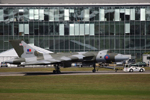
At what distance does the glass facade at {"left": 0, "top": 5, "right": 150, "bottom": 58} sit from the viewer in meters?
85.9

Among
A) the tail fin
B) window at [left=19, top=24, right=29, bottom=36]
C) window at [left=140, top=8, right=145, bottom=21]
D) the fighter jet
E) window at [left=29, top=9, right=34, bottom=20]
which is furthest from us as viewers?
window at [left=19, top=24, right=29, bottom=36]

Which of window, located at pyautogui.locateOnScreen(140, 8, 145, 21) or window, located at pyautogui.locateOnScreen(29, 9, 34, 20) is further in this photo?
window, located at pyautogui.locateOnScreen(29, 9, 34, 20)

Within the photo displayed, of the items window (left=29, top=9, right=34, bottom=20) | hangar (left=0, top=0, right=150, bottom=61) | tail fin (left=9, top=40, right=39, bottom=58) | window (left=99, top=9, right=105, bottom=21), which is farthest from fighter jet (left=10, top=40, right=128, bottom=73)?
window (left=29, top=9, right=34, bottom=20)

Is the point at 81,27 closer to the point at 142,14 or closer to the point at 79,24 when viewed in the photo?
the point at 79,24

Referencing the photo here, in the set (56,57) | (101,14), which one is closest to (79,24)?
(101,14)

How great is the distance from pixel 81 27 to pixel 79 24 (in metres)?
1.13

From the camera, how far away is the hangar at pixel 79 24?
85875 millimetres

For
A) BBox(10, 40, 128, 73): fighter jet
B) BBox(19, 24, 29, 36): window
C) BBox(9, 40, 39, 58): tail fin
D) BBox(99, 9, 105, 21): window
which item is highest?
BBox(99, 9, 105, 21): window

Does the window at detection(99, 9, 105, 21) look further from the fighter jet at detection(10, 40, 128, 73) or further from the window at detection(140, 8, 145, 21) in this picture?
the fighter jet at detection(10, 40, 128, 73)

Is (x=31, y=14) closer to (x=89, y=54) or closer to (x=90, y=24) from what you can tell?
(x=90, y=24)

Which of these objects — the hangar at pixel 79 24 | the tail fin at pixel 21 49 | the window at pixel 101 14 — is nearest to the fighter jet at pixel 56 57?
the tail fin at pixel 21 49

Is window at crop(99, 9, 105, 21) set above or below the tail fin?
above

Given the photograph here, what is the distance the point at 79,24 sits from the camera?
8669 centimetres

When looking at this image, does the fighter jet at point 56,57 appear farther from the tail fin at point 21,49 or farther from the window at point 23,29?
the window at point 23,29
